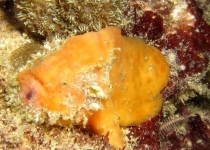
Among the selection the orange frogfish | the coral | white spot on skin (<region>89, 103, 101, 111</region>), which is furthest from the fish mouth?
the coral

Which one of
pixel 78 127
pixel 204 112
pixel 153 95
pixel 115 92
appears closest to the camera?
pixel 78 127

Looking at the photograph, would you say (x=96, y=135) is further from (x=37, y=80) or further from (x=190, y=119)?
(x=190, y=119)

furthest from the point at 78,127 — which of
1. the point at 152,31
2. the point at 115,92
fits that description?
the point at 152,31

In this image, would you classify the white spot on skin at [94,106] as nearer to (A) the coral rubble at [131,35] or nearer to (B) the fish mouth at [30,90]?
(A) the coral rubble at [131,35]

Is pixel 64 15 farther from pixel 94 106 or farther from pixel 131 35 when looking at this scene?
pixel 94 106

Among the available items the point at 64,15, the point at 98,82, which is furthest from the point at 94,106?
the point at 64,15

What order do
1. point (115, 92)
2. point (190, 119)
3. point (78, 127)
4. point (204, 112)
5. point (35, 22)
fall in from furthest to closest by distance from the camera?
point (204, 112) < point (190, 119) < point (35, 22) < point (115, 92) < point (78, 127)
